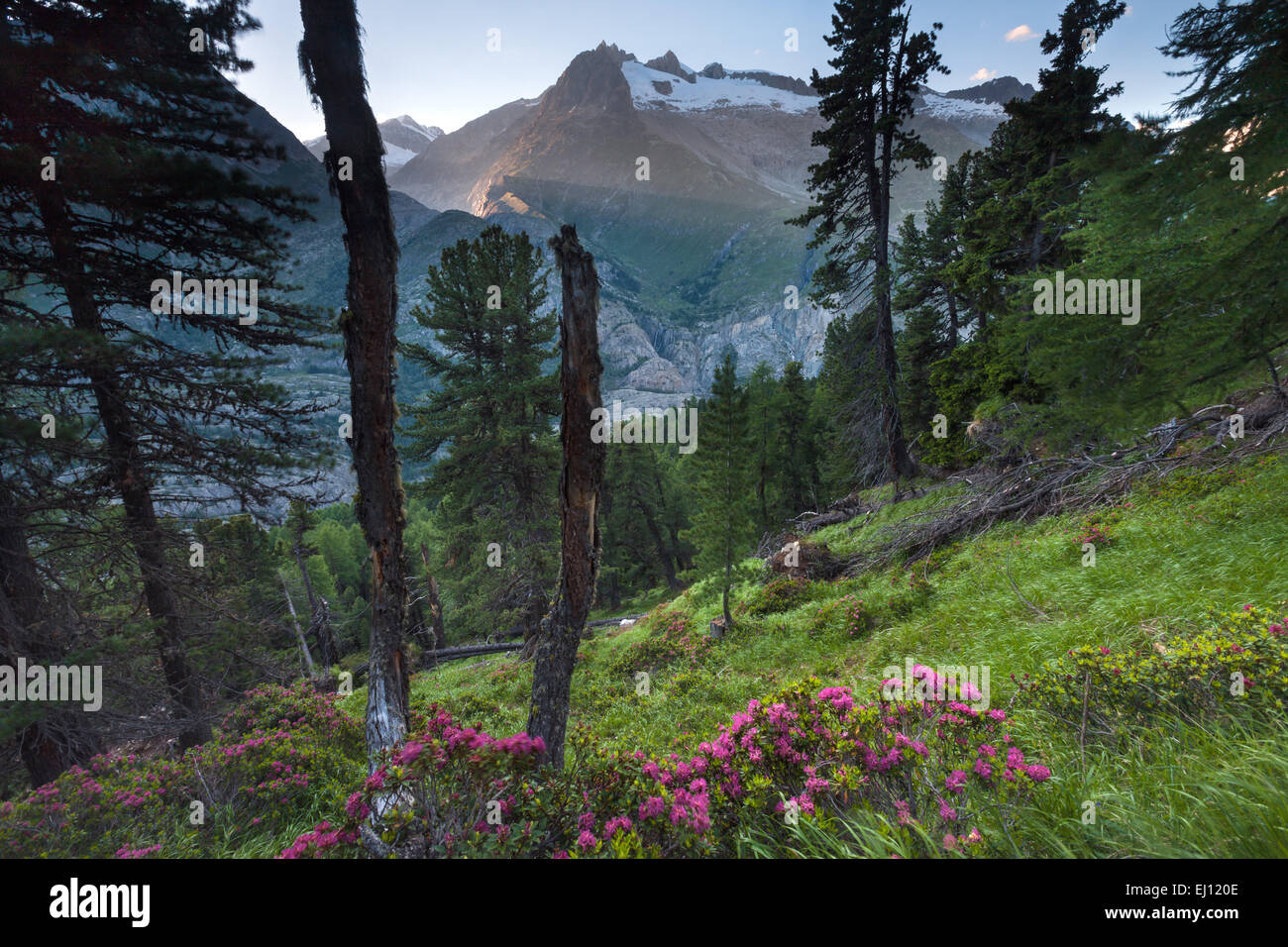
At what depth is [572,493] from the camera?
401cm

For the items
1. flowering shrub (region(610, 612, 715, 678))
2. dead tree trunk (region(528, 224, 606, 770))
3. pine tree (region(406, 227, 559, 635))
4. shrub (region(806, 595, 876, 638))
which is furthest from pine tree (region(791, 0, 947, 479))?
dead tree trunk (region(528, 224, 606, 770))

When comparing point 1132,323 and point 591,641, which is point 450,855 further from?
point 591,641

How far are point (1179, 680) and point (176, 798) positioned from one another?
9141 millimetres

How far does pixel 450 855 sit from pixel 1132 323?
24.8 feet

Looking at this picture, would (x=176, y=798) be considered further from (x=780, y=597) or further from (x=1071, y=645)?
(x=780, y=597)

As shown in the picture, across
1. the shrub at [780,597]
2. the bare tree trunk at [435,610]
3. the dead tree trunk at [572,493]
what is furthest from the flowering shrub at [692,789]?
the bare tree trunk at [435,610]

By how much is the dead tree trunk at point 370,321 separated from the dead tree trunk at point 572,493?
4.82 feet

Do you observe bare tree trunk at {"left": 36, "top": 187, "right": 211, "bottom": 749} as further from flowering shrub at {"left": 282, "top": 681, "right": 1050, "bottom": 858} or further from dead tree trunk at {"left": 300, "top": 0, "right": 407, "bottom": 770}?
flowering shrub at {"left": 282, "top": 681, "right": 1050, "bottom": 858}

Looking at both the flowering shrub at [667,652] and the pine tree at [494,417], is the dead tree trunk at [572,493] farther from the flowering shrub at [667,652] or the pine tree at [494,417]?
the pine tree at [494,417]

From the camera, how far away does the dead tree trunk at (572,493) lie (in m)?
3.78

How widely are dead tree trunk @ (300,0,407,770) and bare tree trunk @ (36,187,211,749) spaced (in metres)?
3.85
